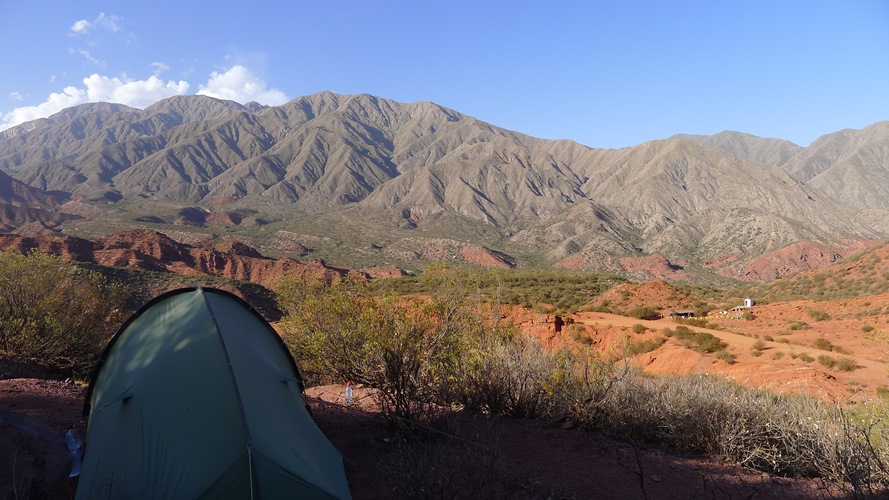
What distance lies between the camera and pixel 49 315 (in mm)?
11109

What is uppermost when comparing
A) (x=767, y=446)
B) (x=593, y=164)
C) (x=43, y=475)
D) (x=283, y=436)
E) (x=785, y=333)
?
(x=593, y=164)

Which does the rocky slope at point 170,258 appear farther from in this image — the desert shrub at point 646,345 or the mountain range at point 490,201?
the desert shrub at point 646,345

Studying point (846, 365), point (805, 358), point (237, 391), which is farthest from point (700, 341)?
point (237, 391)

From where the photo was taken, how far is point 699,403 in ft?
23.4

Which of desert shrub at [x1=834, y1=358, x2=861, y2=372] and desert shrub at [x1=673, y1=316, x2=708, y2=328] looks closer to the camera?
desert shrub at [x1=834, y1=358, x2=861, y2=372]

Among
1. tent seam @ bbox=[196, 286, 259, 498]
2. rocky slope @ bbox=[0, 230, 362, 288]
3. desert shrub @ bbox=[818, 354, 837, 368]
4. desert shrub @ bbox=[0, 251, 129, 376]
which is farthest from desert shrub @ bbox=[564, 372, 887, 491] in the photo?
rocky slope @ bbox=[0, 230, 362, 288]

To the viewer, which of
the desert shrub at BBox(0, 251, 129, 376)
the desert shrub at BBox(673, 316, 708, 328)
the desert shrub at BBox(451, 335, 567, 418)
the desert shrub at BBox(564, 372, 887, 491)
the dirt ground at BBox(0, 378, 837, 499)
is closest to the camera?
the dirt ground at BBox(0, 378, 837, 499)

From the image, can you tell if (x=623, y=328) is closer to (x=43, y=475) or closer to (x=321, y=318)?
(x=321, y=318)

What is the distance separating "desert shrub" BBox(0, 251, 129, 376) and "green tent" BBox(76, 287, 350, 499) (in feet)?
22.0

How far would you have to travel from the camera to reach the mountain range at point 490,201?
3140 inches

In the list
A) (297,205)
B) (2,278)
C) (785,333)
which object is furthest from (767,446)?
(297,205)

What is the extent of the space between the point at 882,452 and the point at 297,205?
133m

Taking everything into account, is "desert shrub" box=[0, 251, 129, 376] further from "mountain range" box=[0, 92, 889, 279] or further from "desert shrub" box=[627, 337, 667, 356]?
"mountain range" box=[0, 92, 889, 279]

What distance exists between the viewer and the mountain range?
79750 mm
